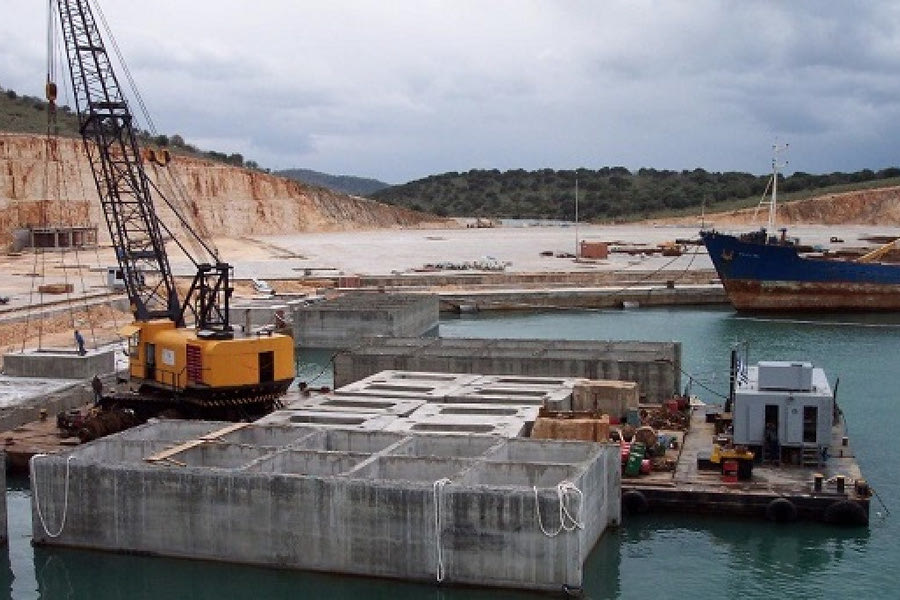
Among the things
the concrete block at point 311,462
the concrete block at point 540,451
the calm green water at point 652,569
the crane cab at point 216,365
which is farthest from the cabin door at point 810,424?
the crane cab at point 216,365

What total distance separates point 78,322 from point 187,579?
101ft

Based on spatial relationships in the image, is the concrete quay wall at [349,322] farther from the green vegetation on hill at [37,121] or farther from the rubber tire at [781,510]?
the green vegetation on hill at [37,121]

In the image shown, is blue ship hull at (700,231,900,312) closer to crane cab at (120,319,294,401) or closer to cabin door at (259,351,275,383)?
crane cab at (120,319,294,401)

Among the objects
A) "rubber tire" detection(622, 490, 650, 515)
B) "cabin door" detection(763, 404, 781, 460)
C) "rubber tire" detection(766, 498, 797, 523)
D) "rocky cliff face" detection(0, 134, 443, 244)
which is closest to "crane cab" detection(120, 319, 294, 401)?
"rubber tire" detection(622, 490, 650, 515)

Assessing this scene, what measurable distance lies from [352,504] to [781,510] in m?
8.35

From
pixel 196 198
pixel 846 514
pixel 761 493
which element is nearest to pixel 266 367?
pixel 761 493

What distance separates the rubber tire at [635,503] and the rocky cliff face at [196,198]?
56.6 m

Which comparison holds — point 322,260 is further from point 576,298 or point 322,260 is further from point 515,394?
point 515,394

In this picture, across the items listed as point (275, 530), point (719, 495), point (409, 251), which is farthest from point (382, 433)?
point (409, 251)

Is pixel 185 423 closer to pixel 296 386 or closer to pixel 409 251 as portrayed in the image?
pixel 296 386

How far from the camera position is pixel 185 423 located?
2375 cm

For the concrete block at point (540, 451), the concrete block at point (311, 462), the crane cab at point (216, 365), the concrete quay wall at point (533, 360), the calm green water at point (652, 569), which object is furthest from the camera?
the concrete quay wall at point (533, 360)

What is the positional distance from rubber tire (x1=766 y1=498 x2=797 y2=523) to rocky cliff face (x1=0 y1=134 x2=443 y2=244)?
191ft

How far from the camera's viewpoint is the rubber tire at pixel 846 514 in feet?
69.8
